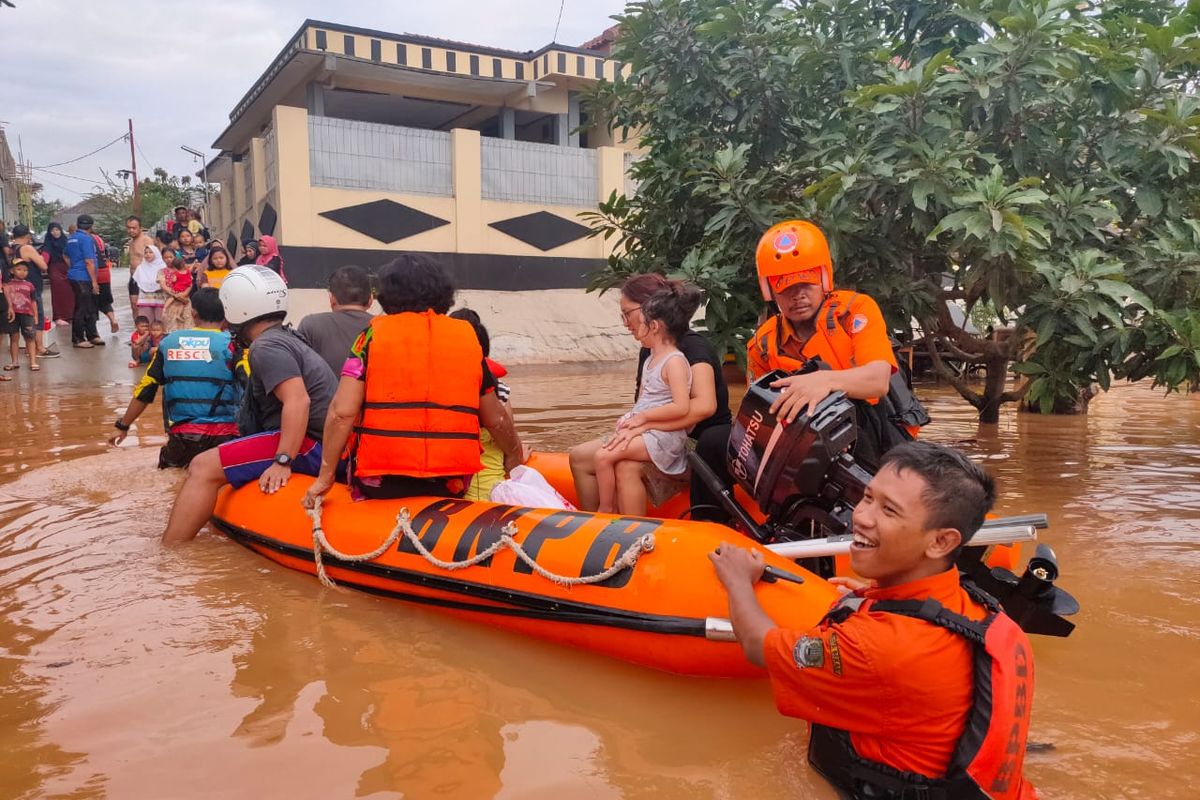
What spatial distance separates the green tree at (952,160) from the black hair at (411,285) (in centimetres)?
228

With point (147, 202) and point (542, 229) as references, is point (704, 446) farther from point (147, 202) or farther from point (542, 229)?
point (147, 202)

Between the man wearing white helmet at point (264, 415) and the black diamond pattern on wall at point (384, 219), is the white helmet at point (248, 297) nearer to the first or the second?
the man wearing white helmet at point (264, 415)

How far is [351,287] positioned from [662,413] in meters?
2.19

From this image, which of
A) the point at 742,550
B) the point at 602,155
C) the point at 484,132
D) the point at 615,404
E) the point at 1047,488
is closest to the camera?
the point at 742,550

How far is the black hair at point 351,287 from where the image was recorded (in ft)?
17.0

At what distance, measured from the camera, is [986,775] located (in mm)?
1931

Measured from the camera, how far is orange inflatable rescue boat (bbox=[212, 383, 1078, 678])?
2.88m

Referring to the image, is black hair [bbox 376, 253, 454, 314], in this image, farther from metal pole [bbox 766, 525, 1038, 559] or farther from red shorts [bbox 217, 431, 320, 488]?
metal pole [bbox 766, 525, 1038, 559]

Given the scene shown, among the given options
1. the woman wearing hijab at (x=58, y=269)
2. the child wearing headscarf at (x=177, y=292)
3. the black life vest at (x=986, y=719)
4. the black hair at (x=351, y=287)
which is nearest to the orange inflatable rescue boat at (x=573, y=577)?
the black life vest at (x=986, y=719)

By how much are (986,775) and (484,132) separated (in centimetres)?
1803

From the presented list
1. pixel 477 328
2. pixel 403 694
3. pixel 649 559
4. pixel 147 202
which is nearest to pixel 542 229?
pixel 477 328

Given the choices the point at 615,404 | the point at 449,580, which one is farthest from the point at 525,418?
the point at 449,580

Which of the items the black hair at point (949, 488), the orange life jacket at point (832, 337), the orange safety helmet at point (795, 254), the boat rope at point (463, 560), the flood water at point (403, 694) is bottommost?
the flood water at point (403, 694)

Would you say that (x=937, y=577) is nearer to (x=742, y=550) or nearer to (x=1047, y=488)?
(x=742, y=550)
